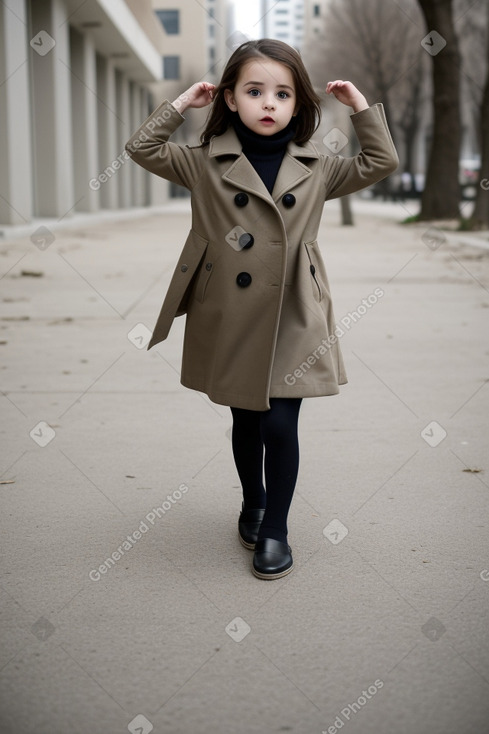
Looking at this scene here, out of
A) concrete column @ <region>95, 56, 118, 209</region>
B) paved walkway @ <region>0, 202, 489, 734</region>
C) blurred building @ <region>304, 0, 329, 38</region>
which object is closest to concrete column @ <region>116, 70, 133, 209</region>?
concrete column @ <region>95, 56, 118, 209</region>

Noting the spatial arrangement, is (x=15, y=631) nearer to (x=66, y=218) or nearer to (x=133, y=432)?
(x=133, y=432)

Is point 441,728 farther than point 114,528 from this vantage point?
No

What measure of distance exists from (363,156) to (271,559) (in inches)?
53.7

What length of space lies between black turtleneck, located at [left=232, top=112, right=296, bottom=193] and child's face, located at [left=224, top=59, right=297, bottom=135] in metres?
0.03

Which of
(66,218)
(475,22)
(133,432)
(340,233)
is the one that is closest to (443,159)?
(340,233)

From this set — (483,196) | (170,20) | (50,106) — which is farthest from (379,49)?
(170,20)

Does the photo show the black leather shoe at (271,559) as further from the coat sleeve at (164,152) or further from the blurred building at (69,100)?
the blurred building at (69,100)

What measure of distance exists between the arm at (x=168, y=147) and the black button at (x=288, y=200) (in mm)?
317

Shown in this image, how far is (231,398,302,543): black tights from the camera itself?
3061 millimetres

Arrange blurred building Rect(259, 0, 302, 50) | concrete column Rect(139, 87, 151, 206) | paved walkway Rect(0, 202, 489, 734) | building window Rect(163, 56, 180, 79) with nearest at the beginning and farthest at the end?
paved walkway Rect(0, 202, 489, 734) → blurred building Rect(259, 0, 302, 50) → concrete column Rect(139, 87, 151, 206) → building window Rect(163, 56, 180, 79)

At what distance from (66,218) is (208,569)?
71.8 ft

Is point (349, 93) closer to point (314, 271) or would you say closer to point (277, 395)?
point (314, 271)

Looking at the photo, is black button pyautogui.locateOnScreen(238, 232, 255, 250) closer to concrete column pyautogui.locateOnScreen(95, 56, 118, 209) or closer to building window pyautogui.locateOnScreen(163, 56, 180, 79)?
concrete column pyautogui.locateOnScreen(95, 56, 118, 209)

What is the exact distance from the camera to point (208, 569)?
3.12 meters
